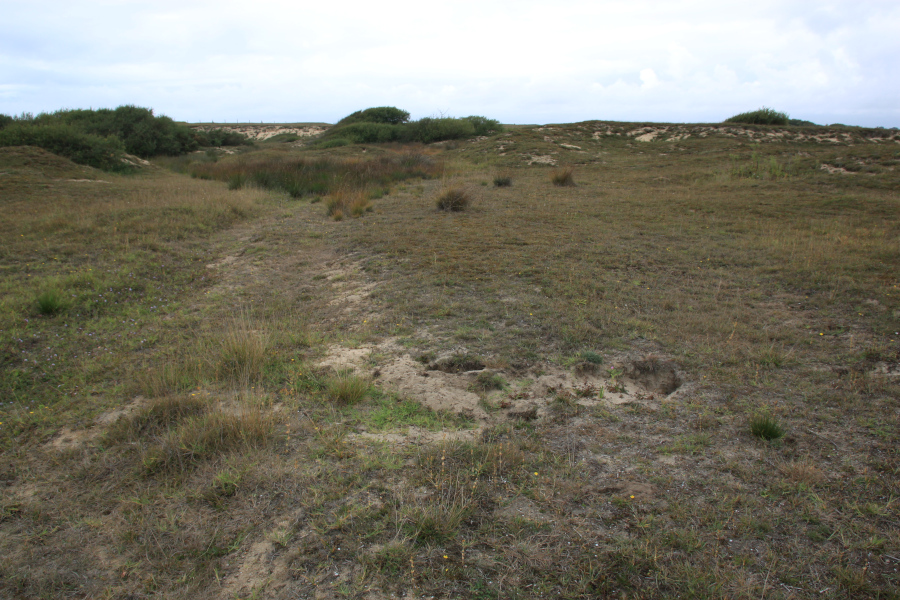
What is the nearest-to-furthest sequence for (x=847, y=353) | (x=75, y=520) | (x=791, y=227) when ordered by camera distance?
(x=75, y=520), (x=847, y=353), (x=791, y=227)

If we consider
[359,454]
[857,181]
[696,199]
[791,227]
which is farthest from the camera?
[857,181]

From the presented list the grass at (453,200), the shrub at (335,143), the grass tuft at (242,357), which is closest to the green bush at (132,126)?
the shrub at (335,143)

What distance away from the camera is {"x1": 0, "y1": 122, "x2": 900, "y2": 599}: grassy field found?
208cm

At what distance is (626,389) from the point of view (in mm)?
3510

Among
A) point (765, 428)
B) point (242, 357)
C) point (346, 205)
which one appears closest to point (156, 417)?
point (242, 357)

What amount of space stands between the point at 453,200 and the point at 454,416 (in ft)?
24.6

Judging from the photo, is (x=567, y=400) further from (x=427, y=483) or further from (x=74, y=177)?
(x=74, y=177)

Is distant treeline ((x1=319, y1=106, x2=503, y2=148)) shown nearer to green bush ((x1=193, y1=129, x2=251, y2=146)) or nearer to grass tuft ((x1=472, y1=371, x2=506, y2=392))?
green bush ((x1=193, y1=129, x2=251, y2=146))

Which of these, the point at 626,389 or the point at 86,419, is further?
the point at 626,389

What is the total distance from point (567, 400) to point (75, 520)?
288 centimetres

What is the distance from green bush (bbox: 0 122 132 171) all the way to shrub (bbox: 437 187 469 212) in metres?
13.7

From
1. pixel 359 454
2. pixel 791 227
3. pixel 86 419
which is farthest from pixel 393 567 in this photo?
pixel 791 227

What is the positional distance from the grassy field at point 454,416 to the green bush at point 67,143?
10659 millimetres

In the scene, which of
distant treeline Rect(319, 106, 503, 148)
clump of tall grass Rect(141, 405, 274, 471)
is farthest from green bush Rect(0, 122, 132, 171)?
clump of tall grass Rect(141, 405, 274, 471)
